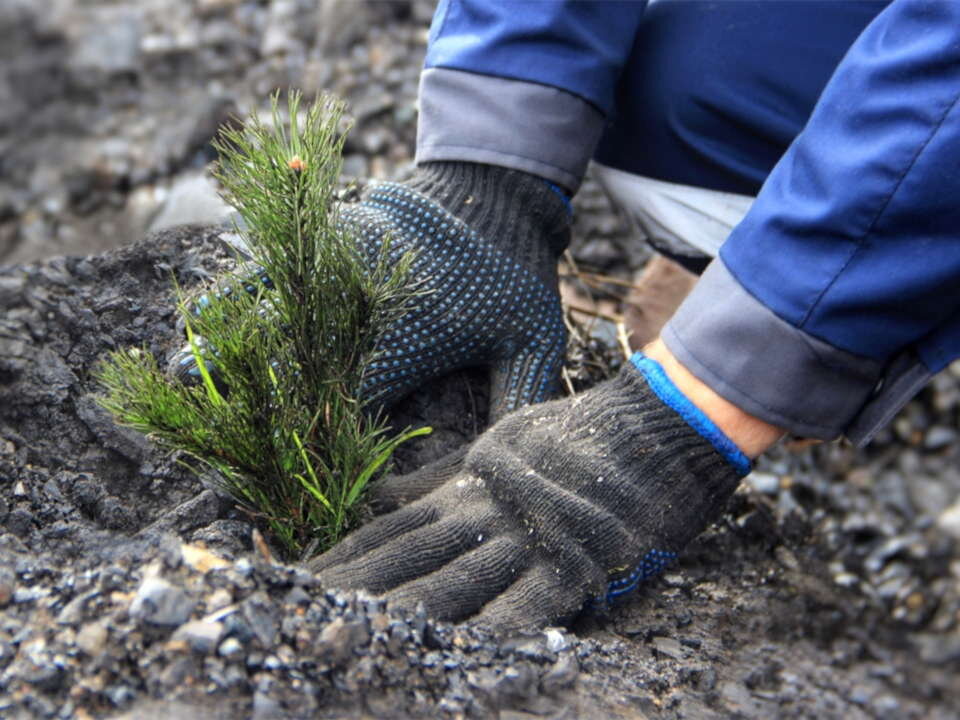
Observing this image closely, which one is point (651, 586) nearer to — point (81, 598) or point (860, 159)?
point (860, 159)

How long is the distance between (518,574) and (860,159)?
1.00 metres

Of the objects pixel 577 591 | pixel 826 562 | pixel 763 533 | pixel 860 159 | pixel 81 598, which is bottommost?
pixel 826 562

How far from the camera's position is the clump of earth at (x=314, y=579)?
4.75 feet

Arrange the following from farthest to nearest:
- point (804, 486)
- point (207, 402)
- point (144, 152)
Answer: point (144, 152), point (804, 486), point (207, 402)

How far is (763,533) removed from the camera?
2604 millimetres

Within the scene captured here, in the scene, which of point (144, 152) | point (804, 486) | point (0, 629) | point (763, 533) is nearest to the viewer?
point (0, 629)

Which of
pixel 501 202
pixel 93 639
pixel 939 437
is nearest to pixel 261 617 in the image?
pixel 93 639

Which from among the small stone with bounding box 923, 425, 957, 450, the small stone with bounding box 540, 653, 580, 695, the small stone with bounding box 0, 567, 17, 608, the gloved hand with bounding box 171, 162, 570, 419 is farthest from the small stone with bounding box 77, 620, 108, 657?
the small stone with bounding box 923, 425, 957, 450

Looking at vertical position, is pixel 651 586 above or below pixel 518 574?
below

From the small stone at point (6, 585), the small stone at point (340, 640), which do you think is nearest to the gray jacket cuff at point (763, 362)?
the small stone at point (340, 640)

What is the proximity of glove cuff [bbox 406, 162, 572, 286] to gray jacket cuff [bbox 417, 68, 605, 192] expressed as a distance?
0.03 m

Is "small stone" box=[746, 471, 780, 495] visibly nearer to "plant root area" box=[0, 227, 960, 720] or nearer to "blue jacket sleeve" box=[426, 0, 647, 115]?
"plant root area" box=[0, 227, 960, 720]

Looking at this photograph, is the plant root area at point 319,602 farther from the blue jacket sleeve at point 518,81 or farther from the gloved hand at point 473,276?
the blue jacket sleeve at point 518,81

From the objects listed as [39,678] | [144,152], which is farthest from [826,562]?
[144,152]
